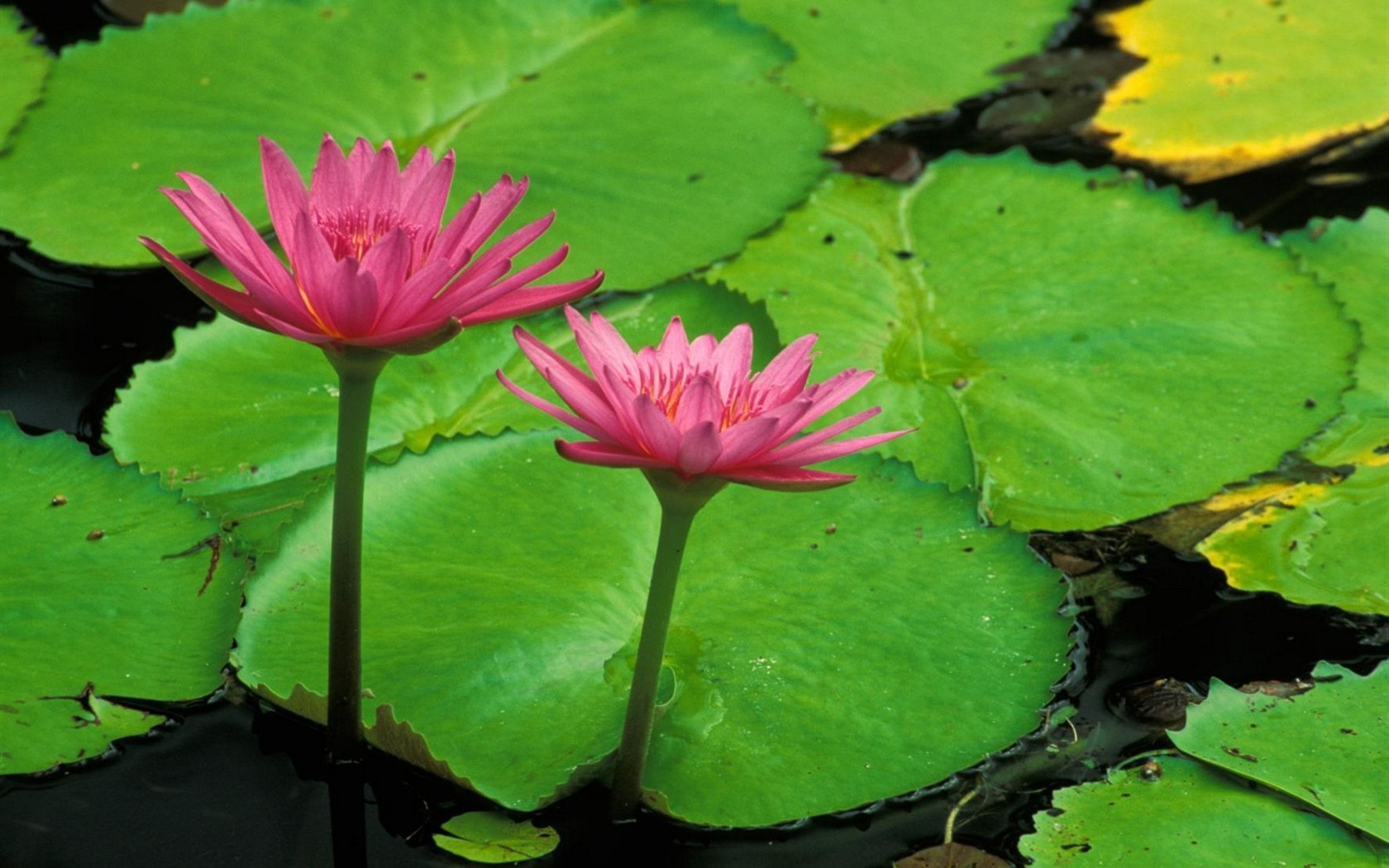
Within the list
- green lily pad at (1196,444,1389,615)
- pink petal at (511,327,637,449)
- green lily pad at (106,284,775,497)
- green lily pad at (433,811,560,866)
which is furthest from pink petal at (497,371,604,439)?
green lily pad at (1196,444,1389,615)

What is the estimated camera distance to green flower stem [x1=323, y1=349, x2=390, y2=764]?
4.67 feet

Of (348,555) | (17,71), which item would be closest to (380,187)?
(348,555)

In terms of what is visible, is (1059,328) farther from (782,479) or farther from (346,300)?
(346,300)

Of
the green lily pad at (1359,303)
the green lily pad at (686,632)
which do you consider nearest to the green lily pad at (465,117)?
Result: the green lily pad at (686,632)

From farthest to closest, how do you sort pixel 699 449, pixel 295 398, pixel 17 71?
pixel 17 71 < pixel 295 398 < pixel 699 449

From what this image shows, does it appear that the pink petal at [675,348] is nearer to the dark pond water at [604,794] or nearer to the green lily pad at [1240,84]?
the dark pond water at [604,794]

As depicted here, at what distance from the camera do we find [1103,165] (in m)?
3.23

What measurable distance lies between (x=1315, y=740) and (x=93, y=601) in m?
1.66

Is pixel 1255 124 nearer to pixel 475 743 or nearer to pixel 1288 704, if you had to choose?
pixel 1288 704

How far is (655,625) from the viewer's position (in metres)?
1.49

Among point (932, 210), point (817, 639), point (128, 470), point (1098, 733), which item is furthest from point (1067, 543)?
point (128, 470)

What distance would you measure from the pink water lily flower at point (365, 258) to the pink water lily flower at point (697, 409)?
0.07 m

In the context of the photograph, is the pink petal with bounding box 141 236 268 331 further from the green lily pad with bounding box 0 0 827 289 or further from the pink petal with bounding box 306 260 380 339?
the green lily pad with bounding box 0 0 827 289

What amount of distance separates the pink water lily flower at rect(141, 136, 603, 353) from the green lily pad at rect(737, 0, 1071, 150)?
1954 millimetres
